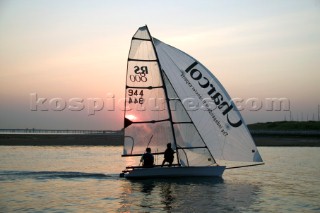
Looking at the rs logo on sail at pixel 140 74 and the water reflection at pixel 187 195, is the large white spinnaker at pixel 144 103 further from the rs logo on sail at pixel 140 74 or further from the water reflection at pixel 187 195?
the water reflection at pixel 187 195

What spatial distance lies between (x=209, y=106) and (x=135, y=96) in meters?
4.02

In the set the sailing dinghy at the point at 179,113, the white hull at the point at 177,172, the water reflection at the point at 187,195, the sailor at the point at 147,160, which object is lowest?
the water reflection at the point at 187,195

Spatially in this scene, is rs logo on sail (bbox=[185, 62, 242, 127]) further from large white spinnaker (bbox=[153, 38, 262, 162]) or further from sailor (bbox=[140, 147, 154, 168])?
sailor (bbox=[140, 147, 154, 168])

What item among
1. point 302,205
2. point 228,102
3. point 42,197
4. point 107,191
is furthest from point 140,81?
point 302,205

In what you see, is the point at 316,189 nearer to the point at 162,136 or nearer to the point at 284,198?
the point at 284,198

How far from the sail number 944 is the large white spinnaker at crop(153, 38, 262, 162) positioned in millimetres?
1963

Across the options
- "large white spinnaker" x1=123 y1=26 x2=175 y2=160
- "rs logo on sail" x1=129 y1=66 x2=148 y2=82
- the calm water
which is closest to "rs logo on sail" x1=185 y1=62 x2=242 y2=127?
"large white spinnaker" x1=123 y1=26 x2=175 y2=160

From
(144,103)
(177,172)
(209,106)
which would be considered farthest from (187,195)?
(144,103)

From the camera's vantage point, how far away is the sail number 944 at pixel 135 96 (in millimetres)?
23062

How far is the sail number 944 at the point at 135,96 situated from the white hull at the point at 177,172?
3.66m

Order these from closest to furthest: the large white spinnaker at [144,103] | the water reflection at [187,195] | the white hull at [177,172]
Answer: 1. the water reflection at [187,195]
2. the white hull at [177,172]
3. the large white spinnaker at [144,103]

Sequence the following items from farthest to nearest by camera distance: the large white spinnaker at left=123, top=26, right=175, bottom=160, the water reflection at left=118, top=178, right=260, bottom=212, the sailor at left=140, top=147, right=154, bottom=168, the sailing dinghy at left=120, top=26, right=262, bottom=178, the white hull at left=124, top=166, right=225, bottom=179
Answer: the large white spinnaker at left=123, top=26, right=175, bottom=160, the sailing dinghy at left=120, top=26, right=262, bottom=178, the sailor at left=140, top=147, right=154, bottom=168, the white hull at left=124, top=166, right=225, bottom=179, the water reflection at left=118, top=178, right=260, bottom=212

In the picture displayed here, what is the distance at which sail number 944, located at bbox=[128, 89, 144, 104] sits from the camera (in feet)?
75.7

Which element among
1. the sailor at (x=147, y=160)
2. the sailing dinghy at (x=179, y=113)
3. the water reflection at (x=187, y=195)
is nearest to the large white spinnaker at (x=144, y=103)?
the sailing dinghy at (x=179, y=113)
